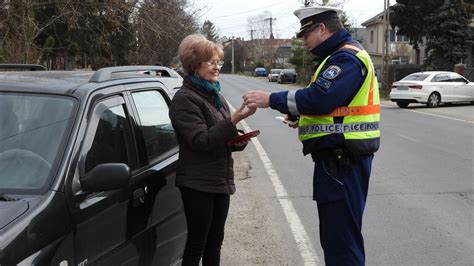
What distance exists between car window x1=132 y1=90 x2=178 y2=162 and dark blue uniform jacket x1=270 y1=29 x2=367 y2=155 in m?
0.93

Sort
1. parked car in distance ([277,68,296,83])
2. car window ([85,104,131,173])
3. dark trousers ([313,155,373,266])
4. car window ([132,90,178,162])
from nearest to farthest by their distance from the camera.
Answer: car window ([85,104,131,173]) → dark trousers ([313,155,373,266]) → car window ([132,90,178,162]) → parked car in distance ([277,68,296,83])

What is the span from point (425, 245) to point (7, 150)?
160 inches

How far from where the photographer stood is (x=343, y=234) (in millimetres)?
3215

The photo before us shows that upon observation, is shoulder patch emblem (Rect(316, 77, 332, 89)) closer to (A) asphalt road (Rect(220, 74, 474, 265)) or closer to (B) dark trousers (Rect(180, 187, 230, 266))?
(B) dark trousers (Rect(180, 187, 230, 266))

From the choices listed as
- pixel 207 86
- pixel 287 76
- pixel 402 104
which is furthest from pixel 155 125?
pixel 287 76

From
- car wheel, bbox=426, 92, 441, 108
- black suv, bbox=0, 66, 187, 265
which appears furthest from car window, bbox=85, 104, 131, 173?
car wheel, bbox=426, 92, 441, 108

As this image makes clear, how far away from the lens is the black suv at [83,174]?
7.88 ft

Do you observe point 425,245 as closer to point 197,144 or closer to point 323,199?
point 323,199

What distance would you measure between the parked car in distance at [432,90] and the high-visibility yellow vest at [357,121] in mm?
20795

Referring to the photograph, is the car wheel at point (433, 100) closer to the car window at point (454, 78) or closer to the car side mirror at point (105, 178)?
the car window at point (454, 78)

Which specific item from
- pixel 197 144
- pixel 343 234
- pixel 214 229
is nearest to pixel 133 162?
pixel 197 144

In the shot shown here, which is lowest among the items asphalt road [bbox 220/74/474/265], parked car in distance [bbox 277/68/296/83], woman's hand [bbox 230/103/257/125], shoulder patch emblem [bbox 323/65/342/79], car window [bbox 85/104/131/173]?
asphalt road [bbox 220/74/474/265]

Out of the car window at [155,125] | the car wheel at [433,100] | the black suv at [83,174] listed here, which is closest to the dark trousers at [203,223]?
the black suv at [83,174]

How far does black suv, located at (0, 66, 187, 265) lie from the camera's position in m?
2.40
